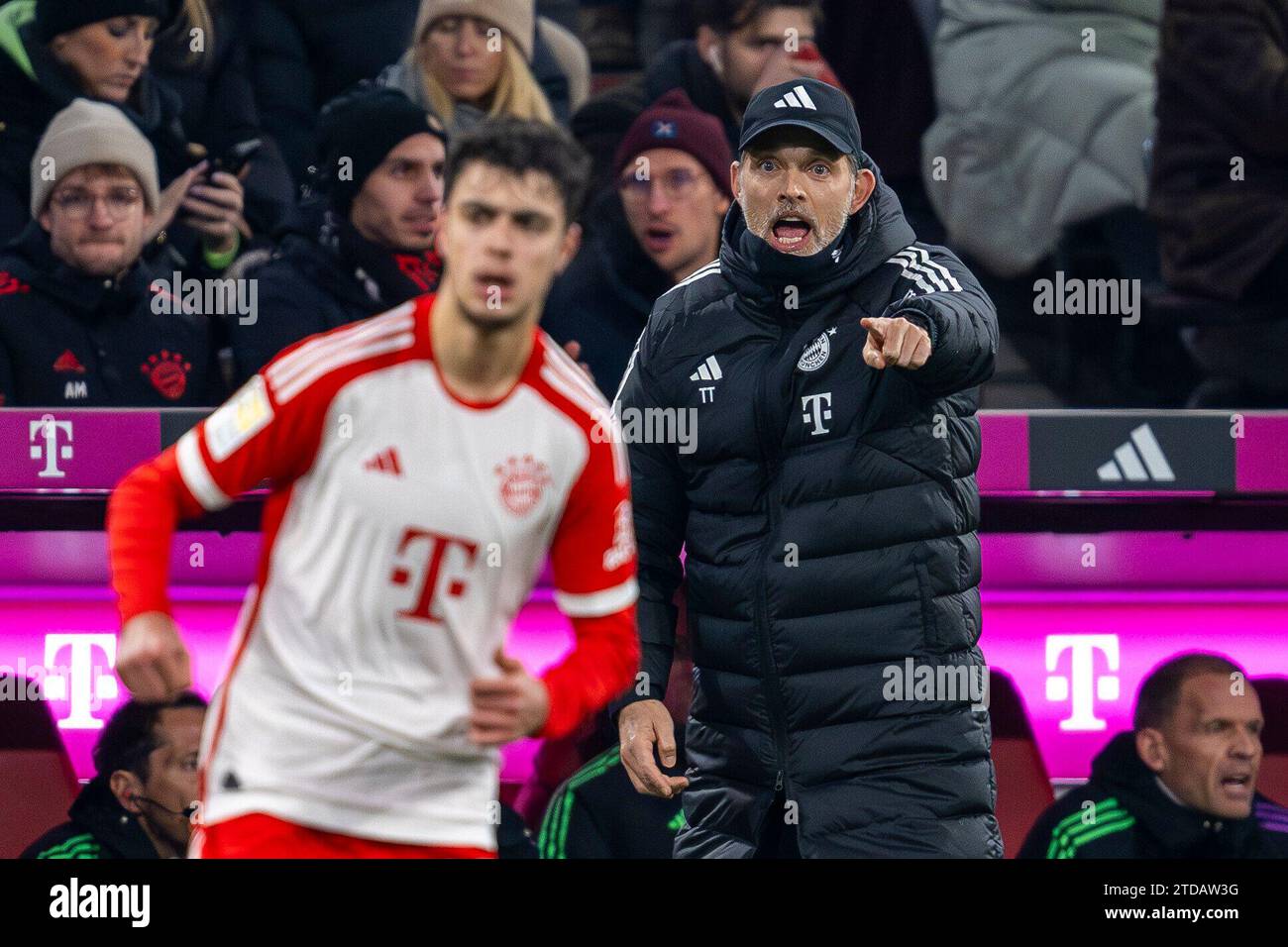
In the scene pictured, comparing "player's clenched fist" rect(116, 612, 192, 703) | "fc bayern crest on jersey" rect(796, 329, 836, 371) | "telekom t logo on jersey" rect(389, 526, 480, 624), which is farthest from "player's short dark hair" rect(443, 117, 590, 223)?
"player's clenched fist" rect(116, 612, 192, 703)

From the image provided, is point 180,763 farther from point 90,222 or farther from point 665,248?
point 665,248

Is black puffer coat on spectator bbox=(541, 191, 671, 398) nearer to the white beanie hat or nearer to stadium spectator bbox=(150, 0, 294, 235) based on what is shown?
stadium spectator bbox=(150, 0, 294, 235)

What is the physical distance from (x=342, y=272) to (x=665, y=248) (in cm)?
78

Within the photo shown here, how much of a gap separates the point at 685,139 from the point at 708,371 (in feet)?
5.28

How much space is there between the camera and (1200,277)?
15.4ft

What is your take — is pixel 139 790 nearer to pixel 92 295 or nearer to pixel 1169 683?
pixel 92 295

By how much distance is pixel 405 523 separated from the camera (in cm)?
244

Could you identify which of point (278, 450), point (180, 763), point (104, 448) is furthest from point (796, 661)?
point (104, 448)

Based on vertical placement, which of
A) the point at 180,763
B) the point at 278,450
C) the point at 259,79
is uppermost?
the point at 259,79

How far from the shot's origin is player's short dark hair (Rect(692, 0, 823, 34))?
4.68m

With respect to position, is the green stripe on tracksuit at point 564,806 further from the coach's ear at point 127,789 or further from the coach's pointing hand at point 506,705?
the coach's pointing hand at point 506,705
